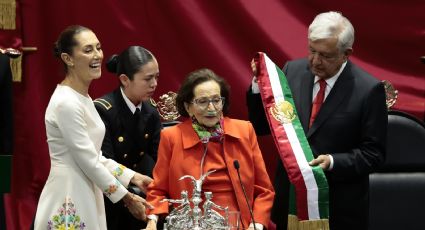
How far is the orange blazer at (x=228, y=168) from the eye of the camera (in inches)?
140

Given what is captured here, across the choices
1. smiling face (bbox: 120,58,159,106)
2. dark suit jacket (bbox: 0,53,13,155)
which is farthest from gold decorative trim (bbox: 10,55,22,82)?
smiling face (bbox: 120,58,159,106)

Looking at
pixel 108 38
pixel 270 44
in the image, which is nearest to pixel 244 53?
pixel 270 44

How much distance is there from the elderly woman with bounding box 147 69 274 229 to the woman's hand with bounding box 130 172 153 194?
0.37 metres

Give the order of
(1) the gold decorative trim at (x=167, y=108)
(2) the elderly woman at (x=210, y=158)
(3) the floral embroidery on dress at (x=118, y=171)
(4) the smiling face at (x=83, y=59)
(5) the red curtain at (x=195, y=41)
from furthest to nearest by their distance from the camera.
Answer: (5) the red curtain at (x=195, y=41) → (1) the gold decorative trim at (x=167, y=108) → (3) the floral embroidery on dress at (x=118, y=171) → (4) the smiling face at (x=83, y=59) → (2) the elderly woman at (x=210, y=158)

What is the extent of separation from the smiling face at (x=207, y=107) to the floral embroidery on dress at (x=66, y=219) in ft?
1.96

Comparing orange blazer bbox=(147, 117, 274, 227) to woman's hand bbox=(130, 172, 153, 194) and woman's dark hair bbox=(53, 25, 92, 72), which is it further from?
woman's dark hair bbox=(53, 25, 92, 72)

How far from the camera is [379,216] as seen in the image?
180 inches

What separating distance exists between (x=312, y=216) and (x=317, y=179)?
0.51 feet

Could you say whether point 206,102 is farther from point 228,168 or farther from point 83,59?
point 83,59

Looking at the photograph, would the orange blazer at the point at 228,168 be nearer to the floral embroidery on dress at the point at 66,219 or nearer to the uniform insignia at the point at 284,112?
the uniform insignia at the point at 284,112

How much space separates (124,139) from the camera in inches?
161

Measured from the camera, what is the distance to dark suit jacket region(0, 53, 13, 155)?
4.11m

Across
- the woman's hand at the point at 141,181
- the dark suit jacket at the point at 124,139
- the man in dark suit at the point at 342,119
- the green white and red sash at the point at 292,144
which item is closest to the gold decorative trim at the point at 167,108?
the dark suit jacket at the point at 124,139

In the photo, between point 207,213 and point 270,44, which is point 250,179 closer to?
point 207,213
